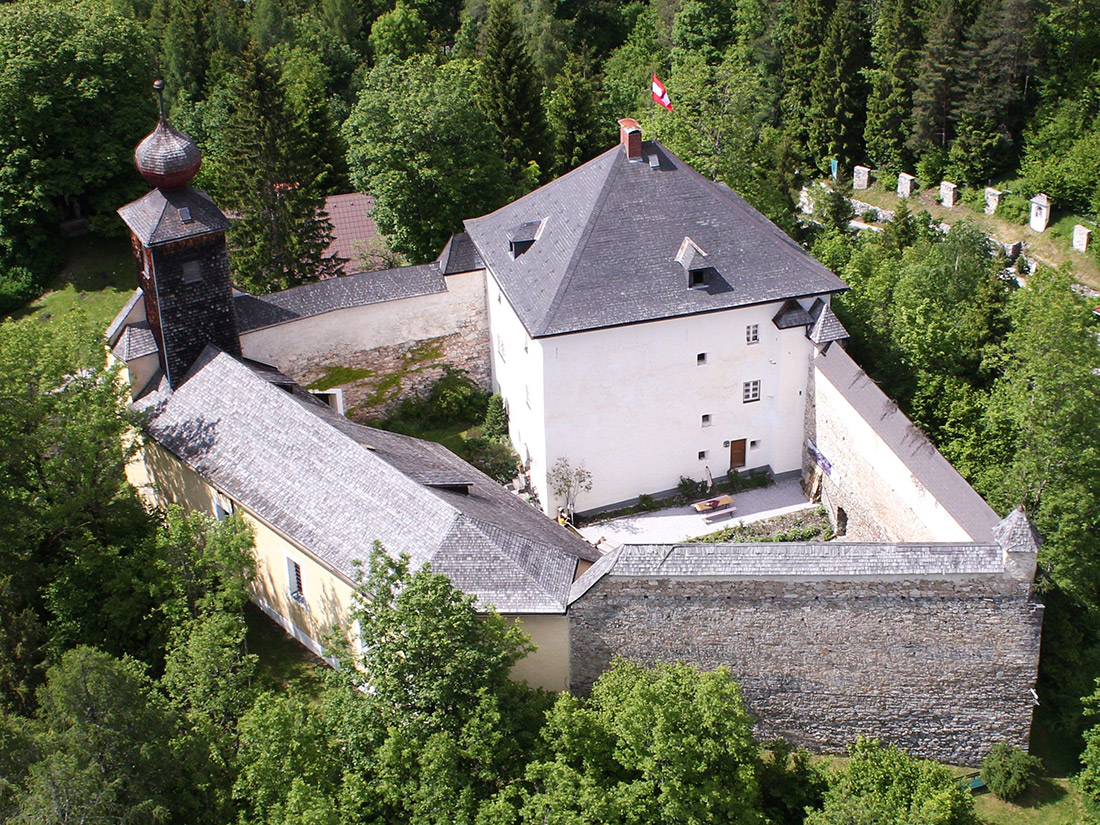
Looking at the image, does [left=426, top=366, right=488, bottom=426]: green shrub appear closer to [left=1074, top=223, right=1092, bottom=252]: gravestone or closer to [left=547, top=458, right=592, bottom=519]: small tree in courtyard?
[left=547, top=458, right=592, bottom=519]: small tree in courtyard

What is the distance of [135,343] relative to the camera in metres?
40.7

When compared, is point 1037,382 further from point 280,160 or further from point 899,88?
point 899,88

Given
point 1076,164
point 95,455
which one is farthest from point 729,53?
point 95,455

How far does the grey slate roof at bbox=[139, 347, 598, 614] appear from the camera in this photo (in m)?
32.0

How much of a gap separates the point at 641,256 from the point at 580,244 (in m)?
1.92

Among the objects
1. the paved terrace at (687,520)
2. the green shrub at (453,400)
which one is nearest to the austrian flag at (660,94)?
the green shrub at (453,400)

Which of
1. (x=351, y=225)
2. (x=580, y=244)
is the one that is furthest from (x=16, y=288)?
(x=580, y=244)

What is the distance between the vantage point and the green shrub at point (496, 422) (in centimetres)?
4619

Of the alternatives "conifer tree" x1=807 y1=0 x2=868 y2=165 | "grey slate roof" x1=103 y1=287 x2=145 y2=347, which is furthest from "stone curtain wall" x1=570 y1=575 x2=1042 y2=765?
"conifer tree" x1=807 y1=0 x2=868 y2=165

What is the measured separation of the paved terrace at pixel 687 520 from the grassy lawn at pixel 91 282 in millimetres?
26807

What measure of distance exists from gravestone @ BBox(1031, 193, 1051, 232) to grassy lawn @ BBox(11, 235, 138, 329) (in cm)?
4157

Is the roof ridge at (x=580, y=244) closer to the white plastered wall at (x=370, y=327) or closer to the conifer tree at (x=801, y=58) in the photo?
the white plastered wall at (x=370, y=327)

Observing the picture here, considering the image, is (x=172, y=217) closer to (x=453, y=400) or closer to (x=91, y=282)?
(x=453, y=400)

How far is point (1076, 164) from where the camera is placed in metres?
60.4
